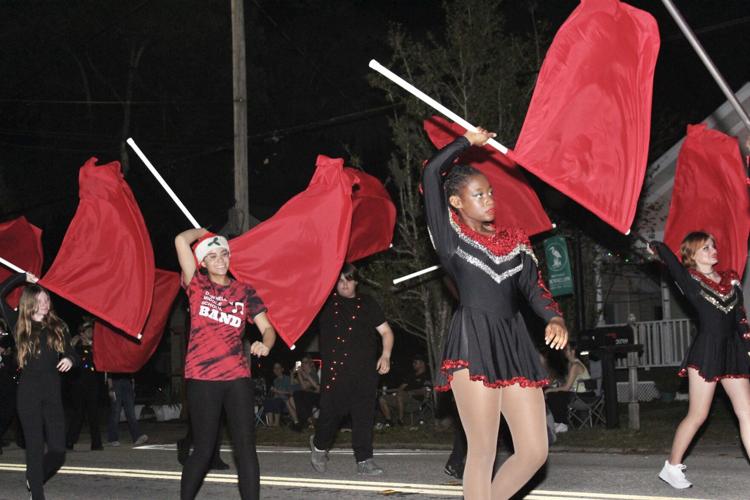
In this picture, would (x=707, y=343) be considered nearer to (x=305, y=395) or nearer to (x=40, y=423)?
(x=40, y=423)

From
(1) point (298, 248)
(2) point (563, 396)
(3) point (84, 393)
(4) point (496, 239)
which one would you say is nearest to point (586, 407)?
(2) point (563, 396)

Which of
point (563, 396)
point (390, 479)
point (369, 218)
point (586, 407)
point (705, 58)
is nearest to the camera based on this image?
point (705, 58)

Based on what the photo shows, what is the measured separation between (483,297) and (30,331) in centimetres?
483

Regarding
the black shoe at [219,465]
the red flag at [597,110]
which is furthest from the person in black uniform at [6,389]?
the red flag at [597,110]

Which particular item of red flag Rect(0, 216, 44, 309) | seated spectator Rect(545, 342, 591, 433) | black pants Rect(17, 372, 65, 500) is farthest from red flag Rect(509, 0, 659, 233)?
red flag Rect(0, 216, 44, 309)

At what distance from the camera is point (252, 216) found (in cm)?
3619

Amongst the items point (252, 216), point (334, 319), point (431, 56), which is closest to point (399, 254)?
point (431, 56)

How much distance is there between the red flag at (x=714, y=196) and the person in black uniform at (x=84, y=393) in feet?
27.1

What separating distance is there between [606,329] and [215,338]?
8650mm

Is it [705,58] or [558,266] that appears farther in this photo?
[558,266]

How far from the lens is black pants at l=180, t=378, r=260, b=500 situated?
7.63 m

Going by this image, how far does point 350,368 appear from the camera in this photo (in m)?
10.9

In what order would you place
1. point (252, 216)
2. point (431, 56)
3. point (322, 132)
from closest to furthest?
point (431, 56), point (252, 216), point (322, 132)

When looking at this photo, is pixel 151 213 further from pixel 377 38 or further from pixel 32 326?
pixel 32 326
